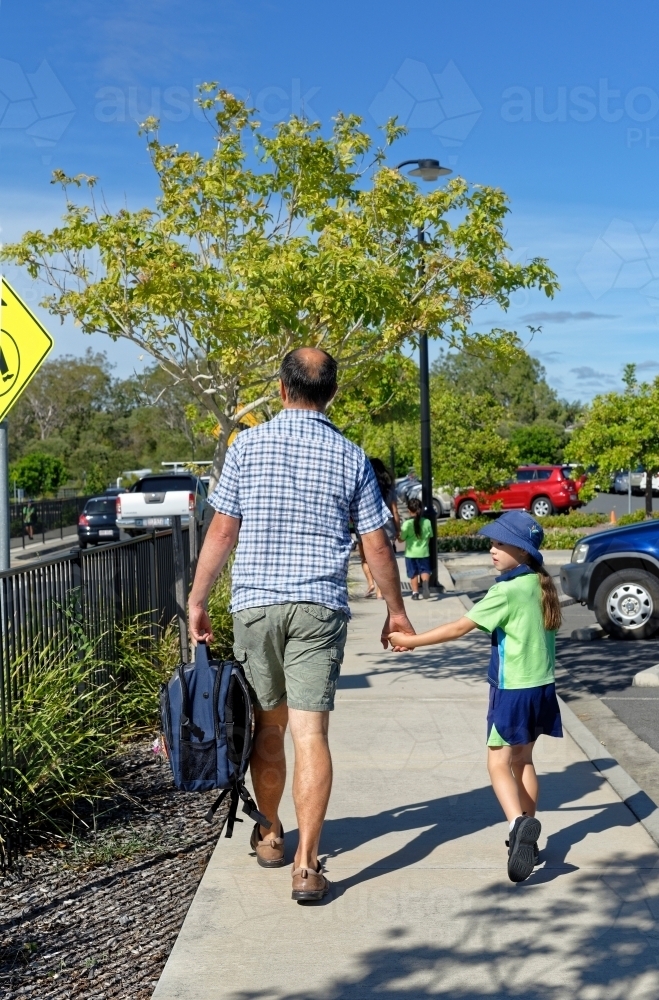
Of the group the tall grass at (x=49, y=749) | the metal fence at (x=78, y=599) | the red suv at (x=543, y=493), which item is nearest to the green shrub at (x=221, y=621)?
the metal fence at (x=78, y=599)

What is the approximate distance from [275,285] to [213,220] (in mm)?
2388

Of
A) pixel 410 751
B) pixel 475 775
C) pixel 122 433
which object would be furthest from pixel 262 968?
pixel 122 433

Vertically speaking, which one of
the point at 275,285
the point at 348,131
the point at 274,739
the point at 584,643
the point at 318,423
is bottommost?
the point at 584,643

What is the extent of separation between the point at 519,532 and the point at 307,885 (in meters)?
1.61

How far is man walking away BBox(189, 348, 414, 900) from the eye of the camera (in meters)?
4.38

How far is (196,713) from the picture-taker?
4.44 m

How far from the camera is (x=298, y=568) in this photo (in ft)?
14.4

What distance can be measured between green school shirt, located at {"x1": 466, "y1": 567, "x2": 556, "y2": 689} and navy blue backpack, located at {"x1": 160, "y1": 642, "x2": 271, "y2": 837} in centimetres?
101

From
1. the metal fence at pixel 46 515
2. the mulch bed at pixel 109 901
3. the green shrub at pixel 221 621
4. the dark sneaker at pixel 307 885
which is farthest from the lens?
the metal fence at pixel 46 515

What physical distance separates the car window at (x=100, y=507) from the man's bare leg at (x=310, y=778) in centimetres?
2567

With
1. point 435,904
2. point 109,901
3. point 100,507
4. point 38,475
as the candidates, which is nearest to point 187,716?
point 109,901

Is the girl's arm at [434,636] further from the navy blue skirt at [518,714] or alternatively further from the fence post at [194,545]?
the fence post at [194,545]

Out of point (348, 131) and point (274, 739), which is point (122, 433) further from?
point (274, 739)

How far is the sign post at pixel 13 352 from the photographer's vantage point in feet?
20.0
